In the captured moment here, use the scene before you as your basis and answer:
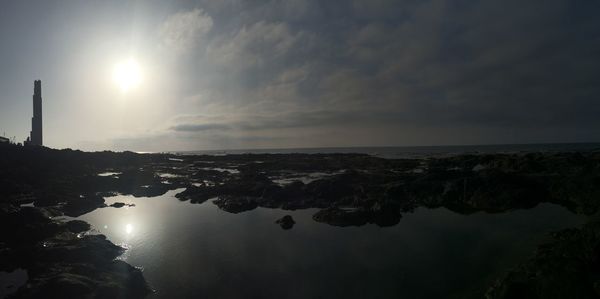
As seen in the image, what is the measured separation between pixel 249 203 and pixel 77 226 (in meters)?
14.5

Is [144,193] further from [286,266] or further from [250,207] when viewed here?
[286,266]

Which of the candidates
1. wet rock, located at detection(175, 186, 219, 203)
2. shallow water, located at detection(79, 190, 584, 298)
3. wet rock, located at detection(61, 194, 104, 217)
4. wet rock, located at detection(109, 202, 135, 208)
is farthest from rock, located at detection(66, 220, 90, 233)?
wet rock, located at detection(175, 186, 219, 203)

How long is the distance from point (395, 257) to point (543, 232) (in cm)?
1067

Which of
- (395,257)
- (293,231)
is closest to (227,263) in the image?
(293,231)

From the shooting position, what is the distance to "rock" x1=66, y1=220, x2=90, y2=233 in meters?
22.8

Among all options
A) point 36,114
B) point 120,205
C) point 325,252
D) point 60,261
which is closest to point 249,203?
point 120,205

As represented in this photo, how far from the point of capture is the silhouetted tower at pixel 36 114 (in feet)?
286


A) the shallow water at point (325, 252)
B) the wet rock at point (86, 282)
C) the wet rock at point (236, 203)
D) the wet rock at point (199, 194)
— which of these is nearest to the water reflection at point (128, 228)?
the shallow water at point (325, 252)

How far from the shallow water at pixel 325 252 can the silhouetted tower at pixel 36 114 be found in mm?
81231

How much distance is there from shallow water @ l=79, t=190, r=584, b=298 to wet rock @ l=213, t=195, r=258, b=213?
1849 mm

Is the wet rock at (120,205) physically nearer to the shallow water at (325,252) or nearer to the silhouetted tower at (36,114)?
the shallow water at (325,252)

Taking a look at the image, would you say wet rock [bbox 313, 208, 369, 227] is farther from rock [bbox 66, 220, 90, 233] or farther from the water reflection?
rock [bbox 66, 220, 90, 233]

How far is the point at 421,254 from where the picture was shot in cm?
1791

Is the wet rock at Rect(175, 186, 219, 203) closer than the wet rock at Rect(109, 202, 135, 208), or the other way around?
the wet rock at Rect(109, 202, 135, 208)
